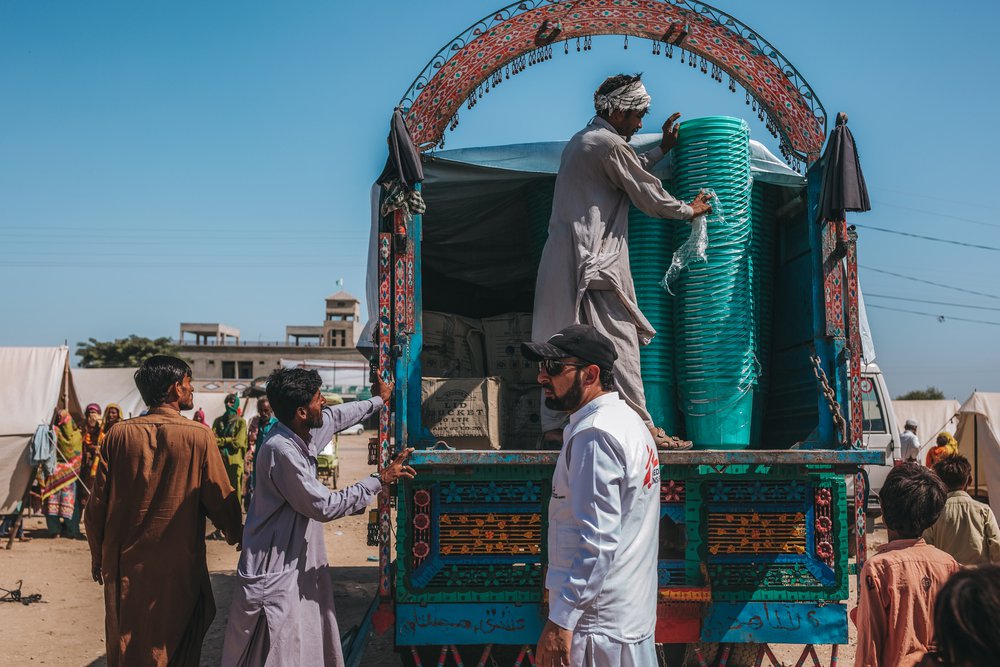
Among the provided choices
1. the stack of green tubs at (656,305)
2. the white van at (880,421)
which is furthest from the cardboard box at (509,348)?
the white van at (880,421)

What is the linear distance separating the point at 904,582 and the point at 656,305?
2.25 meters

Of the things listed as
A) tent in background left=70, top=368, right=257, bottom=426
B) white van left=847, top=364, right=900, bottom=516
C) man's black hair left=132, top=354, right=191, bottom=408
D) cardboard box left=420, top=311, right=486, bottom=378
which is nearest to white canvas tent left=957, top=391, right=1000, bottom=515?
white van left=847, top=364, right=900, bottom=516

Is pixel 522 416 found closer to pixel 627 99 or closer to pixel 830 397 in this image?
pixel 830 397

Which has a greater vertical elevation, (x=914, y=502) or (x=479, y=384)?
(x=479, y=384)

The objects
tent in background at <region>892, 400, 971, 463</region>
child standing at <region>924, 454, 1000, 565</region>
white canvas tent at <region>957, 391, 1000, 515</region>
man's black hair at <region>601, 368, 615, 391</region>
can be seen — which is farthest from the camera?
tent in background at <region>892, 400, 971, 463</region>

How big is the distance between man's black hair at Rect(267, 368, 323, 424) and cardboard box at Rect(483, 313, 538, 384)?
190 cm

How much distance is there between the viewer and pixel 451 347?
5.03 meters

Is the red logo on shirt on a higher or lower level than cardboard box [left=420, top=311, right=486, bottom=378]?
lower

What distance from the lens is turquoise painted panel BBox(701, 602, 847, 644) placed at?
3697 mm

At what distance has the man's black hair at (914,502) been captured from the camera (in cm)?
252

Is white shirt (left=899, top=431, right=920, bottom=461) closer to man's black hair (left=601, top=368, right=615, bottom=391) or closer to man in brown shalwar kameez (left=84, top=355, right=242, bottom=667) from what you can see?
man's black hair (left=601, top=368, right=615, bottom=391)

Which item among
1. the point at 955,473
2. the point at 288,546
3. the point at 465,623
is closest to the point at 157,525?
the point at 288,546

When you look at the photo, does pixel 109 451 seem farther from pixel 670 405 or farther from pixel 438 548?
pixel 670 405

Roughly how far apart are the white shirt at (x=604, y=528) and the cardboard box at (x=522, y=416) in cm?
223
